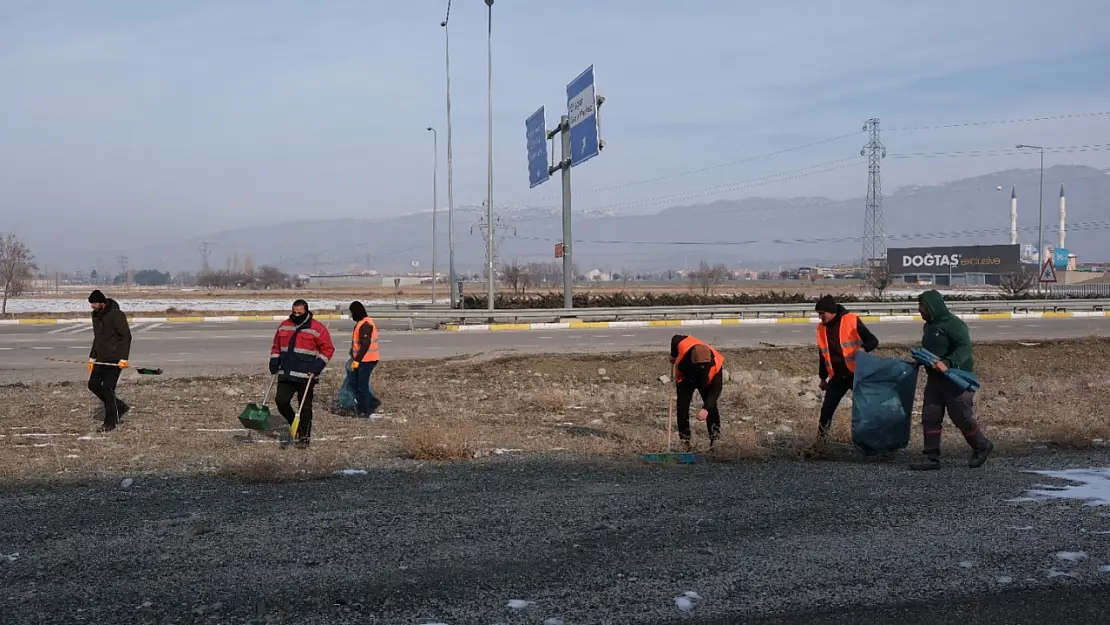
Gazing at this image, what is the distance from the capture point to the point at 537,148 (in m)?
33.4

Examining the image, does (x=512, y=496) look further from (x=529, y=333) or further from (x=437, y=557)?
(x=529, y=333)

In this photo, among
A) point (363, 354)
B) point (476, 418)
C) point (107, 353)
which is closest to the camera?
point (107, 353)

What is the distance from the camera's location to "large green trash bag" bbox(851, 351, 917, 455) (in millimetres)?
9164

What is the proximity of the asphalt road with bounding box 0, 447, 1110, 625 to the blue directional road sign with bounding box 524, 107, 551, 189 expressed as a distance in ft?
83.2

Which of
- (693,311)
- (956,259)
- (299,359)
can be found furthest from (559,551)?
(956,259)

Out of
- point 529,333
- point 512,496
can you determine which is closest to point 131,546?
point 512,496

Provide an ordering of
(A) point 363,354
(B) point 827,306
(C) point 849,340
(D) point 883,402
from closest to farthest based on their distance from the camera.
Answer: (D) point 883,402 → (B) point 827,306 → (C) point 849,340 → (A) point 363,354

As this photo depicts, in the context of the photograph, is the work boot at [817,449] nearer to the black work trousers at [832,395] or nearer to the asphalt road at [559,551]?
the black work trousers at [832,395]

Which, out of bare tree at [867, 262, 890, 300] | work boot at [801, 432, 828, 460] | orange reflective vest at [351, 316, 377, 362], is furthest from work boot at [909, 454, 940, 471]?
bare tree at [867, 262, 890, 300]

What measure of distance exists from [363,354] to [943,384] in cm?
683

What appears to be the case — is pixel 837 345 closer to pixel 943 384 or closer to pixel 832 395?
pixel 832 395

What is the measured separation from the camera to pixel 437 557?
596 centimetres

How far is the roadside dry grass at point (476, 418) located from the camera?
966 cm

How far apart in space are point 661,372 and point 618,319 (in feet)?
55.5
